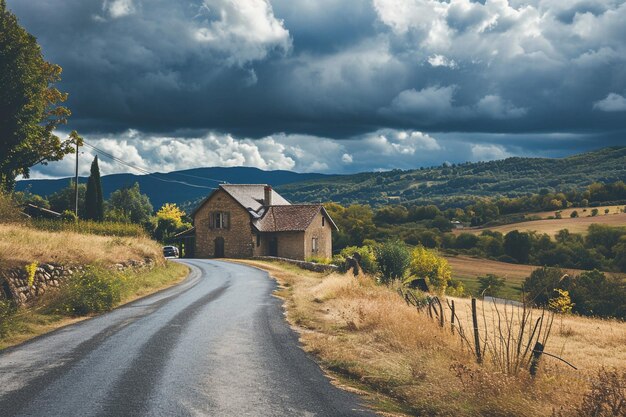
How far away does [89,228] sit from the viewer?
109 ft

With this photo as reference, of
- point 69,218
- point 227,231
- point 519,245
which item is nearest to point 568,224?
point 519,245

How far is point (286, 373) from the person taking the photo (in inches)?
406

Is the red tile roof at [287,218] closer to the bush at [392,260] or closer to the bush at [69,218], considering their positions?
the bush at [392,260]

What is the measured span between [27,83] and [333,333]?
99.6ft

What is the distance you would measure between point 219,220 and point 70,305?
47031 millimetres

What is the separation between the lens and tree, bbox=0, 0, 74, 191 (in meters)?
34.3

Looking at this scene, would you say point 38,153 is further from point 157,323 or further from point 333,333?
point 333,333

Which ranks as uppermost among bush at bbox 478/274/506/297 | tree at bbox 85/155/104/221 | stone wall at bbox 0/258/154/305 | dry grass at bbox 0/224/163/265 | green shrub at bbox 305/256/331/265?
tree at bbox 85/155/104/221

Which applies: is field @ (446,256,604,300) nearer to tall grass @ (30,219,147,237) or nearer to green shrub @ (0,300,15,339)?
tall grass @ (30,219,147,237)

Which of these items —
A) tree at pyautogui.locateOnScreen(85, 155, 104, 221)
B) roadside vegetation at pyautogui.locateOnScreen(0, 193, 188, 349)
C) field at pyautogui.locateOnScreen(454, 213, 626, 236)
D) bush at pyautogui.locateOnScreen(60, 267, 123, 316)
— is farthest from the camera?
field at pyautogui.locateOnScreen(454, 213, 626, 236)

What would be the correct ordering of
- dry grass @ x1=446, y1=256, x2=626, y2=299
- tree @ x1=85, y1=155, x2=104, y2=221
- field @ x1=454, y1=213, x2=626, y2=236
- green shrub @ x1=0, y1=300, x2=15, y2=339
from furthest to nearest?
1. field @ x1=454, y1=213, x2=626, y2=236
2. dry grass @ x1=446, y1=256, x2=626, y2=299
3. tree @ x1=85, y1=155, x2=104, y2=221
4. green shrub @ x1=0, y1=300, x2=15, y2=339

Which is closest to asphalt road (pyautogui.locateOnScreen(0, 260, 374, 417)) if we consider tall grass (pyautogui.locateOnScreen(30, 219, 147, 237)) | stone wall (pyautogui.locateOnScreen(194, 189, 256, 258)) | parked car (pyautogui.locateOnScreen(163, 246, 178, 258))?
tall grass (pyautogui.locateOnScreen(30, 219, 147, 237))

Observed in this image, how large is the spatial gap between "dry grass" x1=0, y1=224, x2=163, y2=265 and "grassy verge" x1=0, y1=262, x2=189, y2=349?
49.4 inches

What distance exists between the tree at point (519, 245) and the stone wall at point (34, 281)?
100 metres
